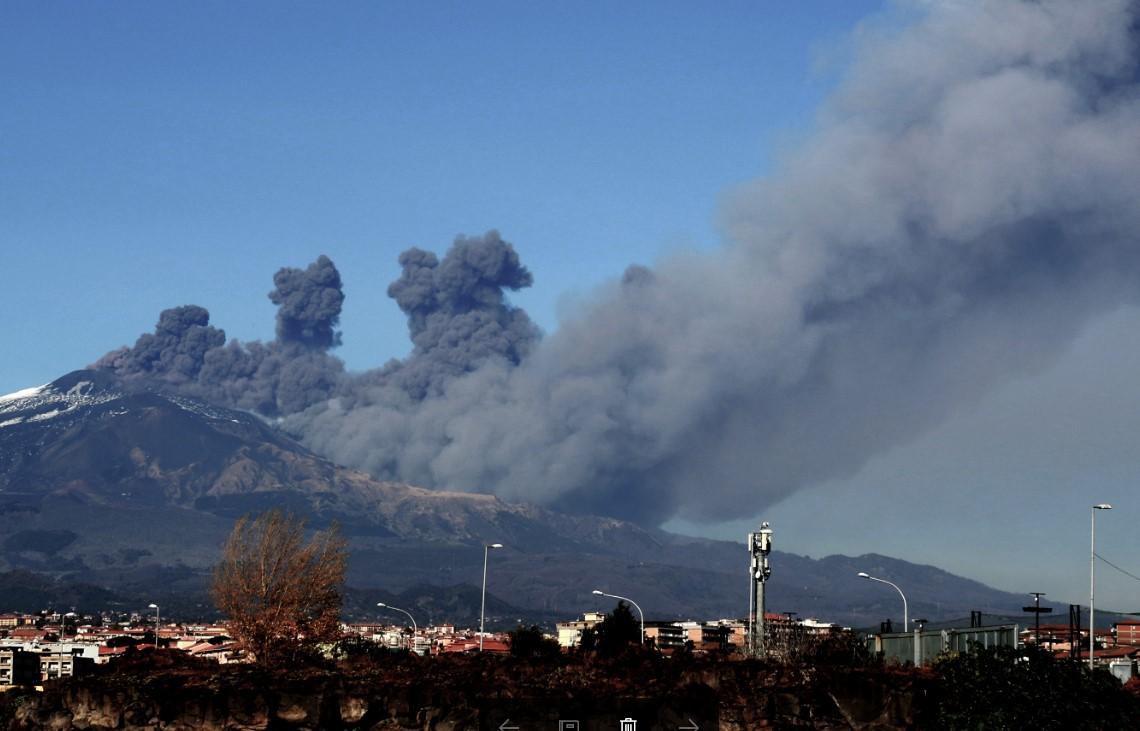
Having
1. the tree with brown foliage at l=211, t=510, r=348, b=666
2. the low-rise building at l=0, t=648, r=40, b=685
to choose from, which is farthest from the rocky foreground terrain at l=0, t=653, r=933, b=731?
the low-rise building at l=0, t=648, r=40, b=685

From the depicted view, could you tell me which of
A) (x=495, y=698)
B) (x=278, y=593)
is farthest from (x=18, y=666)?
(x=495, y=698)

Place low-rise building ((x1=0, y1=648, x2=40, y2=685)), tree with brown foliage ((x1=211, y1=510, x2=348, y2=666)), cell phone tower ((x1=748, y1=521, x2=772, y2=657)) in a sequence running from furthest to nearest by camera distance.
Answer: low-rise building ((x1=0, y1=648, x2=40, y2=685)) → tree with brown foliage ((x1=211, y1=510, x2=348, y2=666)) → cell phone tower ((x1=748, y1=521, x2=772, y2=657))

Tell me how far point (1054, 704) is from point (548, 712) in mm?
15904

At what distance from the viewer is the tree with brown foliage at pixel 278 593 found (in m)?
77.9

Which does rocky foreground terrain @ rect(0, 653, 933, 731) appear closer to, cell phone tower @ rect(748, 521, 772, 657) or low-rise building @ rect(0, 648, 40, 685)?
cell phone tower @ rect(748, 521, 772, 657)

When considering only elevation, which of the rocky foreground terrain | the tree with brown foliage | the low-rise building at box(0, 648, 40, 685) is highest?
the tree with brown foliage

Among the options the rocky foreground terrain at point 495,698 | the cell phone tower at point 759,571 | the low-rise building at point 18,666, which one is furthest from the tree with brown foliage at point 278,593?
the low-rise building at point 18,666

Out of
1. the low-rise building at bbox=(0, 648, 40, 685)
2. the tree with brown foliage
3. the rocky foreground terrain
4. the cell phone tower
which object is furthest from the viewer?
the low-rise building at bbox=(0, 648, 40, 685)

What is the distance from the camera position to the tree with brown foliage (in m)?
77.9

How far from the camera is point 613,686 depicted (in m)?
52.9

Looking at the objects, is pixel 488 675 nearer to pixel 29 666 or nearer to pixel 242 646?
pixel 242 646

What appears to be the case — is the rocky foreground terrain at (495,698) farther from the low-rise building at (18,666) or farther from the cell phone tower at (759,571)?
the low-rise building at (18,666)

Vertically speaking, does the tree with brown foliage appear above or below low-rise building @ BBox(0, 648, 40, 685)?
above

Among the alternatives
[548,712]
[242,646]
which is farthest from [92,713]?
[242,646]
